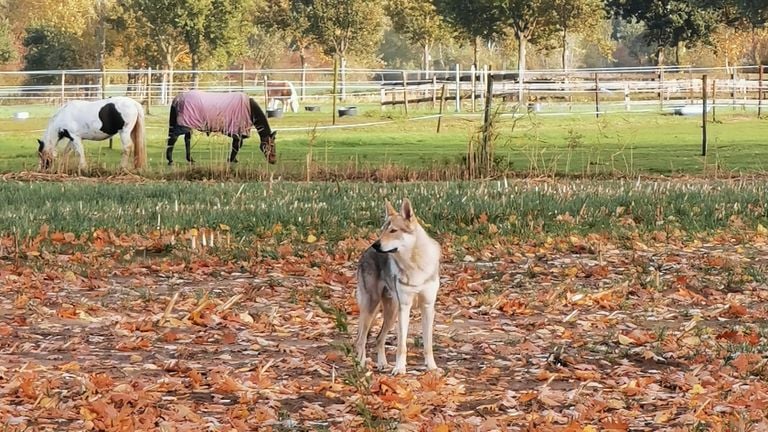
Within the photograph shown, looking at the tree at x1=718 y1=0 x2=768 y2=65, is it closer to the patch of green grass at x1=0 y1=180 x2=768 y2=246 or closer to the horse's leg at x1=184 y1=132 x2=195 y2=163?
the horse's leg at x1=184 y1=132 x2=195 y2=163

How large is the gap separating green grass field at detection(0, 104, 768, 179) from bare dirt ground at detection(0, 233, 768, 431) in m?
8.01

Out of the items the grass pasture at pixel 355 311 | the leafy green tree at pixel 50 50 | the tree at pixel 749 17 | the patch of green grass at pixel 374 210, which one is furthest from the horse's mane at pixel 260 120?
the leafy green tree at pixel 50 50

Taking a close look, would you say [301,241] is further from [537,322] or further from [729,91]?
[729,91]

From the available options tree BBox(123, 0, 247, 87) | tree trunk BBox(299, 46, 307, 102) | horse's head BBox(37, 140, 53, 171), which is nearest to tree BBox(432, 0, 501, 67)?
tree trunk BBox(299, 46, 307, 102)

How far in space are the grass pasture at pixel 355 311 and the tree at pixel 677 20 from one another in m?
55.6

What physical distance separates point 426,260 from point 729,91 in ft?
169

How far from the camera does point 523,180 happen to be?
21.3 metres

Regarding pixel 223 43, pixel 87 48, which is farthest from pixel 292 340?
pixel 87 48

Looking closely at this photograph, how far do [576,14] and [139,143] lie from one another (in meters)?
45.2

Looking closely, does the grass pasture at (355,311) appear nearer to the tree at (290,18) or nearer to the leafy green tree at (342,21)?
the leafy green tree at (342,21)

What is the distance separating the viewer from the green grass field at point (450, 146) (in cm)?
2420

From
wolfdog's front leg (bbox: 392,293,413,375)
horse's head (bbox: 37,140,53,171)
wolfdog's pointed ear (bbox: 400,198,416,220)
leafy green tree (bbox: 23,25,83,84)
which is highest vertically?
leafy green tree (bbox: 23,25,83,84)

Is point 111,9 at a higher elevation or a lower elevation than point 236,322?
higher

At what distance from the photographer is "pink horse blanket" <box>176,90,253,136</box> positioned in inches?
1174
